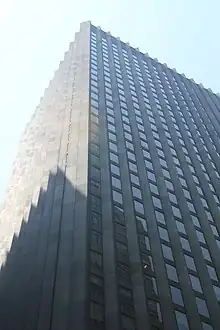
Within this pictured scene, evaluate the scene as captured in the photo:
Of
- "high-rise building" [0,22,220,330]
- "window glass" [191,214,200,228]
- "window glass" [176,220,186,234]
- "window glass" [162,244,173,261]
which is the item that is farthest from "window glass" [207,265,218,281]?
"window glass" [191,214,200,228]

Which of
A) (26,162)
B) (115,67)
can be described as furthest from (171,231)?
(115,67)

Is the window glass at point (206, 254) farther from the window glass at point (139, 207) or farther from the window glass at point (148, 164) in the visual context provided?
the window glass at point (148, 164)

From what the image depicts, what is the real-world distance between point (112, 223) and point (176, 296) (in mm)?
7750

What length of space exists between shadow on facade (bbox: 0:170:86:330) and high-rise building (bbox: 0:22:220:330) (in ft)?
0.33

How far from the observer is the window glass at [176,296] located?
38719 mm

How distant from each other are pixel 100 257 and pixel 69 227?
11.8 feet

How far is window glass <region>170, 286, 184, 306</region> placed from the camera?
38.7 meters

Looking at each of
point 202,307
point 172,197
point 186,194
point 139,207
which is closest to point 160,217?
point 139,207

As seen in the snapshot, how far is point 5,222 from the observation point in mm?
62719

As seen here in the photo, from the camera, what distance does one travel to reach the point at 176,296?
39375 mm

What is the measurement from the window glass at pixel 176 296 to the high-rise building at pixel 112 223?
4.5 inches

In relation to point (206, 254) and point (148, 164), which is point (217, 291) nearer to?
point (206, 254)

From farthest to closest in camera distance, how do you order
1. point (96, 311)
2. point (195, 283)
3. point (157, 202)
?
point (157, 202), point (195, 283), point (96, 311)

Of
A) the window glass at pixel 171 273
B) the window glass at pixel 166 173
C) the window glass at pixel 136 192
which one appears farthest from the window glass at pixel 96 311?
the window glass at pixel 166 173
